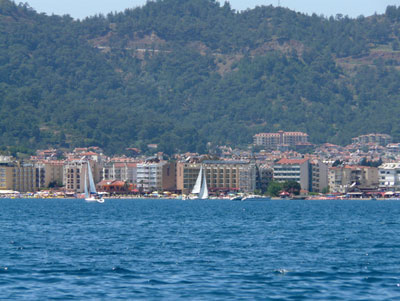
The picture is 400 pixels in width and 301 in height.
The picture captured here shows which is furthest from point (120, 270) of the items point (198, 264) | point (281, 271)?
point (281, 271)

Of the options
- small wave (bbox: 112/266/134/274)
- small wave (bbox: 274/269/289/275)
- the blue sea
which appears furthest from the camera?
small wave (bbox: 112/266/134/274)

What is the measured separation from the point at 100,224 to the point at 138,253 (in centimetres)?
3429

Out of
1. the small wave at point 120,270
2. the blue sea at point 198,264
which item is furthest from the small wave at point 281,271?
the small wave at point 120,270

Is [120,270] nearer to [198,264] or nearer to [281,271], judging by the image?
[198,264]

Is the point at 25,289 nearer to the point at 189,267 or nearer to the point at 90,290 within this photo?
the point at 90,290

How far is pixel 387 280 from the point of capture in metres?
47.6

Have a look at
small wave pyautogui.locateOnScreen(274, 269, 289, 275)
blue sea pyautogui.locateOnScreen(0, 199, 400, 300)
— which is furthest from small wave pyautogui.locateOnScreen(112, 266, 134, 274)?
small wave pyautogui.locateOnScreen(274, 269, 289, 275)

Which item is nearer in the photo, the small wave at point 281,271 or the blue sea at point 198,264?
the blue sea at point 198,264

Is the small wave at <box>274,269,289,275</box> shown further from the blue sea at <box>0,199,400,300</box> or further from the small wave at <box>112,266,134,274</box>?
the small wave at <box>112,266,134,274</box>

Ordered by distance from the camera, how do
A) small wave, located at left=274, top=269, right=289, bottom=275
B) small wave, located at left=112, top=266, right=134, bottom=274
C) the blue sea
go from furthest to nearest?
1. small wave, located at left=112, top=266, right=134, bottom=274
2. small wave, located at left=274, top=269, right=289, bottom=275
3. the blue sea

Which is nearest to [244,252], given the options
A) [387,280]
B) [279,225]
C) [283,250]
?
[283,250]

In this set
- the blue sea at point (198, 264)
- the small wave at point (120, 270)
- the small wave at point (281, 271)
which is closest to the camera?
the blue sea at point (198, 264)

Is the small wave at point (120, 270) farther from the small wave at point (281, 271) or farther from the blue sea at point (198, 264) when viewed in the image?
the small wave at point (281, 271)

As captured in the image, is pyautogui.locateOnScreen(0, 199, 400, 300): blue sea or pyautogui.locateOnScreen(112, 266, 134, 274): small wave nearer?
pyautogui.locateOnScreen(0, 199, 400, 300): blue sea
